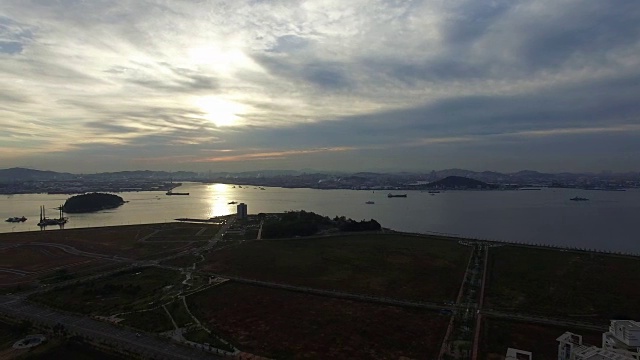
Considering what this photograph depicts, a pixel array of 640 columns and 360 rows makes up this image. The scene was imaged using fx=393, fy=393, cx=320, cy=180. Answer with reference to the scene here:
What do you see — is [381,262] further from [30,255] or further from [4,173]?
[4,173]

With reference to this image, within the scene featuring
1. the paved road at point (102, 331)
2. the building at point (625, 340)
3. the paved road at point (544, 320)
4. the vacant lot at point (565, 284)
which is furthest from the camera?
the vacant lot at point (565, 284)

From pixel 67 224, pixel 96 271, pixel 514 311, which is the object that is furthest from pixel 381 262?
pixel 67 224

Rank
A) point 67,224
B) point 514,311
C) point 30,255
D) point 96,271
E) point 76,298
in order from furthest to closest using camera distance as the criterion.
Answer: point 67,224 < point 30,255 < point 96,271 < point 76,298 < point 514,311

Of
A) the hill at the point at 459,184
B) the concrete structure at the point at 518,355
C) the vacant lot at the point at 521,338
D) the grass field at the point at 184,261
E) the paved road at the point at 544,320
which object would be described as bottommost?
the vacant lot at the point at 521,338

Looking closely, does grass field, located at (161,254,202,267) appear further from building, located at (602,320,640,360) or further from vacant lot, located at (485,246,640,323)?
building, located at (602,320,640,360)

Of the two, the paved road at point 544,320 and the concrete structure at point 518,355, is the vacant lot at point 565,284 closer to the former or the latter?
the paved road at point 544,320

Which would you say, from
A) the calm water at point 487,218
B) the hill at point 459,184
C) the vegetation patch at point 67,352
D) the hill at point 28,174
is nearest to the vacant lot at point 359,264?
the vegetation patch at point 67,352

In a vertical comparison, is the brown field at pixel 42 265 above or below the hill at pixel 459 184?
below
